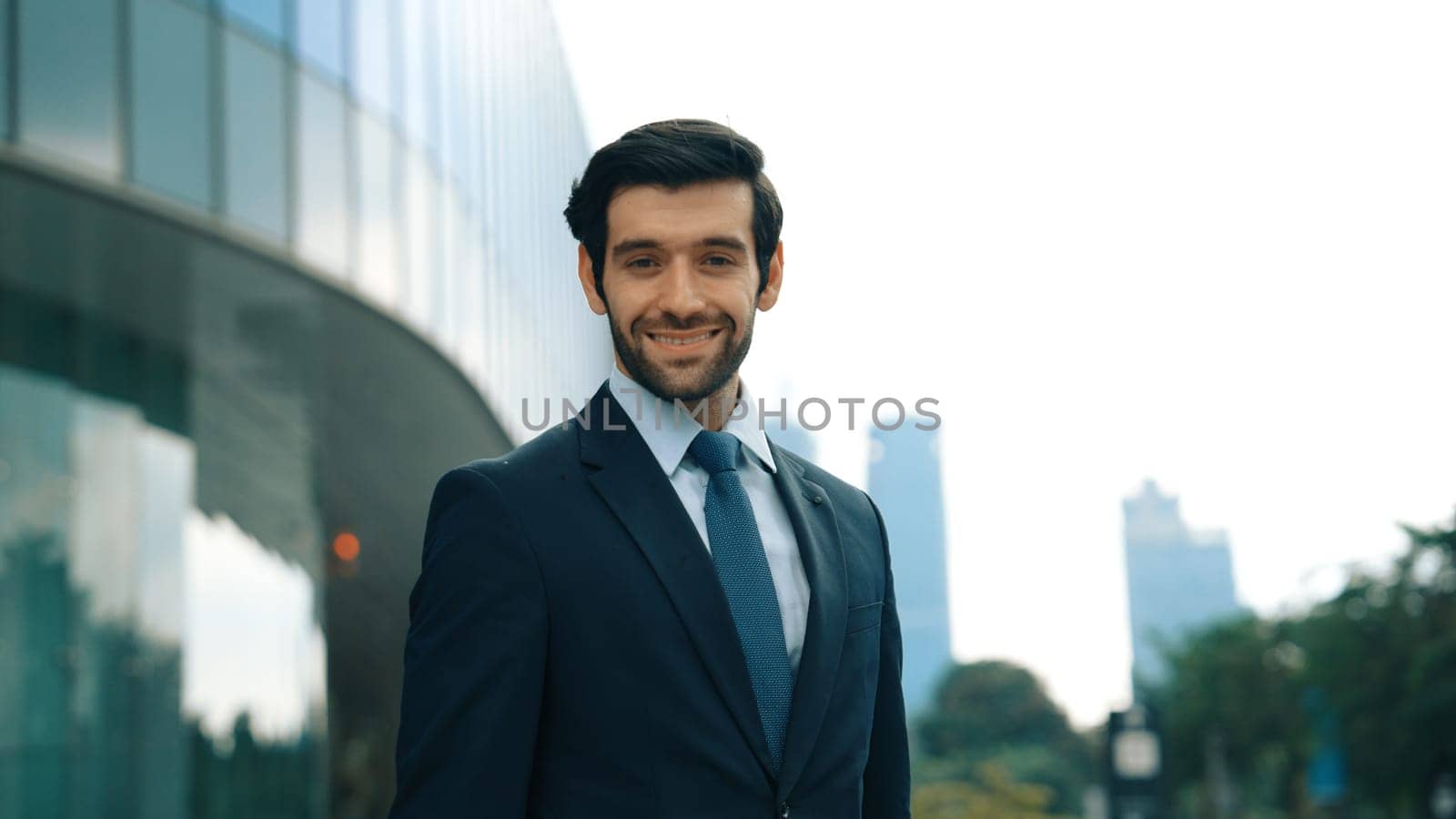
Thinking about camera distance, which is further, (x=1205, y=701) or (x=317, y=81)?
(x=1205, y=701)

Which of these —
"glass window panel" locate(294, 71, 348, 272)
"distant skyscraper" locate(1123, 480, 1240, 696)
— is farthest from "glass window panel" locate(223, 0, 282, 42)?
"distant skyscraper" locate(1123, 480, 1240, 696)

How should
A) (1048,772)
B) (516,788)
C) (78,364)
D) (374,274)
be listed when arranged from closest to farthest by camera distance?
(516,788) < (78,364) < (374,274) < (1048,772)

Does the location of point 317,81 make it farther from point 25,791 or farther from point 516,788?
point 516,788

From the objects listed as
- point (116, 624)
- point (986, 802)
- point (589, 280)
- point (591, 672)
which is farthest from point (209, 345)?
point (986, 802)

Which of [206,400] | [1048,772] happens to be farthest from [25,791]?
[1048,772]

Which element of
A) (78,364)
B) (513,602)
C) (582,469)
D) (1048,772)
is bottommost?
(1048,772)

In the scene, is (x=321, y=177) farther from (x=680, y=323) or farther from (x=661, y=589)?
(x=661, y=589)

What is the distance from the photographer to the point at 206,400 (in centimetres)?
1533

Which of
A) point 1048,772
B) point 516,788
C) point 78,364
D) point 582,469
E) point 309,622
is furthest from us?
point 1048,772

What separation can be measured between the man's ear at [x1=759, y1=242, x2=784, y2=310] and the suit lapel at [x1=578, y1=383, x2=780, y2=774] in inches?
13.3

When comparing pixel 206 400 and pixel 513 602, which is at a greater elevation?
pixel 206 400

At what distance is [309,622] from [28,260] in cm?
837

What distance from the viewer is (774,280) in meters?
2.61

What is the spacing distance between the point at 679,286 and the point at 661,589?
0.49 meters
